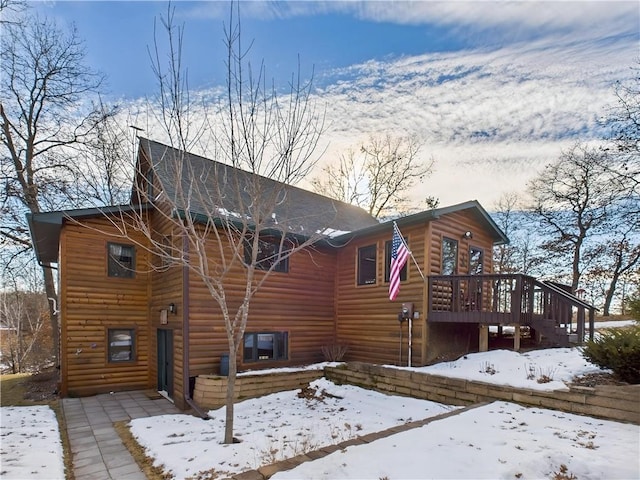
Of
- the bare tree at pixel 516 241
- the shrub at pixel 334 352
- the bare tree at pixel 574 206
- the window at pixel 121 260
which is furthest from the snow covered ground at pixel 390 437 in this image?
the bare tree at pixel 516 241

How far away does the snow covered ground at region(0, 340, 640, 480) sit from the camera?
3469 mm

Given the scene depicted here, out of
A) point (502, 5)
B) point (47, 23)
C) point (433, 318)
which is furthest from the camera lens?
point (47, 23)

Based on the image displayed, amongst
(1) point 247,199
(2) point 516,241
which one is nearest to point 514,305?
(1) point 247,199

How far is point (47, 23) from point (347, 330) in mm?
14775

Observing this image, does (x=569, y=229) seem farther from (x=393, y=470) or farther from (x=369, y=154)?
(x=393, y=470)

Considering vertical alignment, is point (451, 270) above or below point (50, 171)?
below

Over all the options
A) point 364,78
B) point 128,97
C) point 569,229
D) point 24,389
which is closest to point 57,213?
point 128,97

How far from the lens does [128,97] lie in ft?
23.5

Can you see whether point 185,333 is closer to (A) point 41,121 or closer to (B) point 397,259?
(B) point 397,259

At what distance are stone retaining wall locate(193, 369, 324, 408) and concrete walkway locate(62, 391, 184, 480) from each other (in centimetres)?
79

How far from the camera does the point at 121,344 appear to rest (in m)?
10.2

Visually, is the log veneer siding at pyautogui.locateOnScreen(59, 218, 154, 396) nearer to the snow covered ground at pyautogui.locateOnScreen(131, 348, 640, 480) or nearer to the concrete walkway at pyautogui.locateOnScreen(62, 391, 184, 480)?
the concrete walkway at pyautogui.locateOnScreen(62, 391, 184, 480)

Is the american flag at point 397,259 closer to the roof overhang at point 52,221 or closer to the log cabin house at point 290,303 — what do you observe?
the log cabin house at point 290,303

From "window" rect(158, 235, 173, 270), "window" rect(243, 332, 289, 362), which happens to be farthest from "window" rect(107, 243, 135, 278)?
"window" rect(243, 332, 289, 362)
